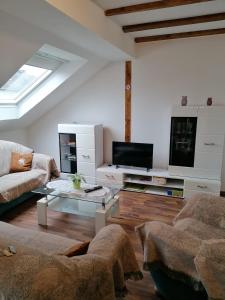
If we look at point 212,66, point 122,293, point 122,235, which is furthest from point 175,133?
point 122,293

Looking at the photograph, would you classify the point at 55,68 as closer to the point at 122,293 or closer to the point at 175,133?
the point at 175,133

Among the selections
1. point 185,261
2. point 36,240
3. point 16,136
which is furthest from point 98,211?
point 16,136

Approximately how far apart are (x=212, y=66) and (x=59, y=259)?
375cm

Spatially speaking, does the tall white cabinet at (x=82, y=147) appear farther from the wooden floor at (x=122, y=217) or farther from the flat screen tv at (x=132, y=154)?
the wooden floor at (x=122, y=217)

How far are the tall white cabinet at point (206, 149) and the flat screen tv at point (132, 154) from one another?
66 cm

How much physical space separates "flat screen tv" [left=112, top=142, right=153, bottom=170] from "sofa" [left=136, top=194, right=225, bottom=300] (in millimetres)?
2185

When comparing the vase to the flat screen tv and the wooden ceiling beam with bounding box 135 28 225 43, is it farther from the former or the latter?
the wooden ceiling beam with bounding box 135 28 225 43

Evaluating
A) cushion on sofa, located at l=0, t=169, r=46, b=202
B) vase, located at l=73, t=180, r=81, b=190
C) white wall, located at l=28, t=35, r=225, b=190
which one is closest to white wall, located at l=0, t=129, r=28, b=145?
white wall, located at l=28, t=35, r=225, b=190

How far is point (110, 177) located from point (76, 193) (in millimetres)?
1400

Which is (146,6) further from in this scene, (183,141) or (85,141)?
(85,141)

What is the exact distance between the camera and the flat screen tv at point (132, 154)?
4.20 metres

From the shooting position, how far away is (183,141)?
12.6ft

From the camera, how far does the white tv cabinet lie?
12.3 ft

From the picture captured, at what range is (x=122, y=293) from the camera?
1531mm
